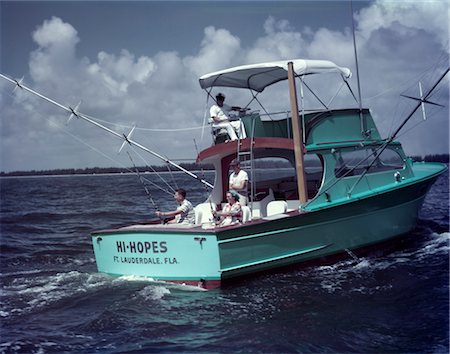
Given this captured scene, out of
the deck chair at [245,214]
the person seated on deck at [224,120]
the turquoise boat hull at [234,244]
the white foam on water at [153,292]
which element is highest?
the person seated on deck at [224,120]

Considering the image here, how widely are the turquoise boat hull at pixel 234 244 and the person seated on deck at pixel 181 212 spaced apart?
1082 millimetres

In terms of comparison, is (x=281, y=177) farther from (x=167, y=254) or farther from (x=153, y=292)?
(x=153, y=292)

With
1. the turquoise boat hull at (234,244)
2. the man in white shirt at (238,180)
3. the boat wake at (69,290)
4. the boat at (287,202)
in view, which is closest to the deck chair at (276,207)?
the boat at (287,202)

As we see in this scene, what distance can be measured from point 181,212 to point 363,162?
15.9 feet

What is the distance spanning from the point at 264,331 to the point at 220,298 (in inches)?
73.9

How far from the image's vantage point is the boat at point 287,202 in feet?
34.4

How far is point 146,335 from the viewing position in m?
8.20

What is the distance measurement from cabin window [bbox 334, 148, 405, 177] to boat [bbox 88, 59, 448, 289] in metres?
0.03

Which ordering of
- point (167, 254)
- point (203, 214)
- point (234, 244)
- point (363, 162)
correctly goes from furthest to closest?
point (363, 162), point (203, 214), point (167, 254), point (234, 244)

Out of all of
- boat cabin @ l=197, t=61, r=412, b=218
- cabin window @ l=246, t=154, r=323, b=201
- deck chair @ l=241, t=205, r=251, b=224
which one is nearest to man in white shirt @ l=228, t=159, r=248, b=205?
boat cabin @ l=197, t=61, r=412, b=218

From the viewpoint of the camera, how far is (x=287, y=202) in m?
13.0

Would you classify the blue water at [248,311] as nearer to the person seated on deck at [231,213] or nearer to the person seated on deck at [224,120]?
the person seated on deck at [231,213]

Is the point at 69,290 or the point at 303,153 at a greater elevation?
the point at 303,153

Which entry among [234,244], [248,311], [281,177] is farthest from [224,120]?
[248,311]
